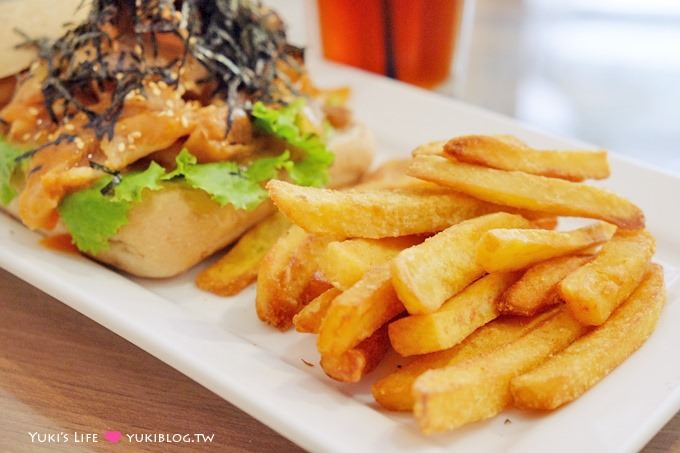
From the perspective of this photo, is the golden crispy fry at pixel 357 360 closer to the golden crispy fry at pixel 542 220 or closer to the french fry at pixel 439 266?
the french fry at pixel 439 266

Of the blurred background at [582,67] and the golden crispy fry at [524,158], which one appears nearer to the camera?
the golden crispy fry at [524,158]

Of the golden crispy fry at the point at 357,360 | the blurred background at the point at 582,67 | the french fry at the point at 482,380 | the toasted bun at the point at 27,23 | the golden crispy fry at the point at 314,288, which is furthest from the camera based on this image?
the blurred background at the point at 582,67

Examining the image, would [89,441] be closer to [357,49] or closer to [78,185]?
[78,185]

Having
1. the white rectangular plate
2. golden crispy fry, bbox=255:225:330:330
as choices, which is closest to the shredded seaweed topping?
the white rectangular plate

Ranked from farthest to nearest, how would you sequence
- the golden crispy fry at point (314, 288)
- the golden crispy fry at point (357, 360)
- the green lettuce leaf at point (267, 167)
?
the green lettuce leaf at point (267, 167)
the golden crispy fry at point (314, 288)
the golden crispy fry at point (357, 360)

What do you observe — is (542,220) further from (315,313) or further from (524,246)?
(315,313)

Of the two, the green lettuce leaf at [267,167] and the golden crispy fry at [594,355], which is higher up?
the green lettuce leaf at [267,167]

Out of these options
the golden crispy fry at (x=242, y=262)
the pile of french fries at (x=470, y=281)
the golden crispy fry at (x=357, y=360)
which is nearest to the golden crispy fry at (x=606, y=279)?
the pile of french fries at (x=470, y=281)

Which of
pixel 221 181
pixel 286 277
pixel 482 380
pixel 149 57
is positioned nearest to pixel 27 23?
pixel 149 57
